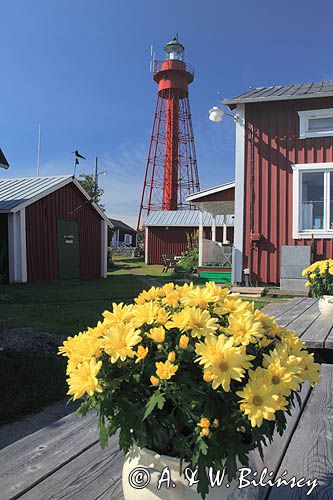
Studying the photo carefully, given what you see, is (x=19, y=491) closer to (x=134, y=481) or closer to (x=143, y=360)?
(x=134, y=481)

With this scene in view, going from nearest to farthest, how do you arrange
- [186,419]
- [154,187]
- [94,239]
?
1. [186,419]
2. [94,239]
3. [154,187]

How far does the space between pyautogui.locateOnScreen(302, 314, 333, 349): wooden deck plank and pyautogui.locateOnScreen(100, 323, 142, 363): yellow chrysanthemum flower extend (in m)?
1.93

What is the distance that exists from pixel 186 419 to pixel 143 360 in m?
0.17

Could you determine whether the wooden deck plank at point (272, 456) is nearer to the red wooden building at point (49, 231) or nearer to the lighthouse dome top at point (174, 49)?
the red wooden building at point (49, 231)

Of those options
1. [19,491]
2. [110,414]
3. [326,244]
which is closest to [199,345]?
[110,414]

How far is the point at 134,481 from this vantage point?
1.02 m

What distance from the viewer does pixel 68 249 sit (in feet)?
48.5

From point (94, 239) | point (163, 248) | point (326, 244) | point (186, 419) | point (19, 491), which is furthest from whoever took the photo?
point (163, 248)

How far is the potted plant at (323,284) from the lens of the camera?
3.52 metres

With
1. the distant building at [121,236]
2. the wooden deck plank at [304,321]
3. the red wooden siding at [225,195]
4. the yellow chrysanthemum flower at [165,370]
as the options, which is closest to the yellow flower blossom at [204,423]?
the yellow chrysanthemum flower at [165,370]

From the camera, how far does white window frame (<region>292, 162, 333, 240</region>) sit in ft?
32.3

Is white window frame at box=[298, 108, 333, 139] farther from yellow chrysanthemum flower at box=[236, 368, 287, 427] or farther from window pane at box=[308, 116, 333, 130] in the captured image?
yellow chrysanthemum flower at box=[236, 368, 287, 427]

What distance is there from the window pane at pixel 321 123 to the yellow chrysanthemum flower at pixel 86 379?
10361mm

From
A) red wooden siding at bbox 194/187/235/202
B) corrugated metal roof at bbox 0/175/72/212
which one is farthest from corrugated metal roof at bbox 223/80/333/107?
corrugated metal roof at bbox 0/175/72/212
